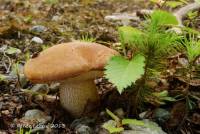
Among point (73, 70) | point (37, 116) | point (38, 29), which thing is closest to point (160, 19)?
point (73, 70)

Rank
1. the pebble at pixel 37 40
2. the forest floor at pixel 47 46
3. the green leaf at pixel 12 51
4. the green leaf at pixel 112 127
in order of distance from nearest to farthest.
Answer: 1. the green leaf at pixel 112 127
2. the forest floor at pixel 47 46
3. the green leaf at pixel 12 51
4. the pebble at pixel 37 40

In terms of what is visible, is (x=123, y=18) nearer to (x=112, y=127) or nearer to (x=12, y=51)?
(x=12, y=51)

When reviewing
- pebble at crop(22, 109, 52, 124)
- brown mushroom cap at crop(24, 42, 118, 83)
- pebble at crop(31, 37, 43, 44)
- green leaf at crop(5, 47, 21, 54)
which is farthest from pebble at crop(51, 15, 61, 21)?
brown mushroom cap at crop(24, 42, 118, 83)

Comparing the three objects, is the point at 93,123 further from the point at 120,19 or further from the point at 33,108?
the point at 120,19

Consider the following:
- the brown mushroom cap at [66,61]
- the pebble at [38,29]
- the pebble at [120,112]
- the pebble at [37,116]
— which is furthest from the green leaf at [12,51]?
the pebble at [120,112]

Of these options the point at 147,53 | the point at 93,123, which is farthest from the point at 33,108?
the point at 147,53

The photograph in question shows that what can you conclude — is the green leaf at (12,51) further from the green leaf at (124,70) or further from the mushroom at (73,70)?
the green leaf at (124,70)

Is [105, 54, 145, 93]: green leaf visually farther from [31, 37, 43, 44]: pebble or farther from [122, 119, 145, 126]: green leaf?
[31, 37, 43, 44]: pebble
